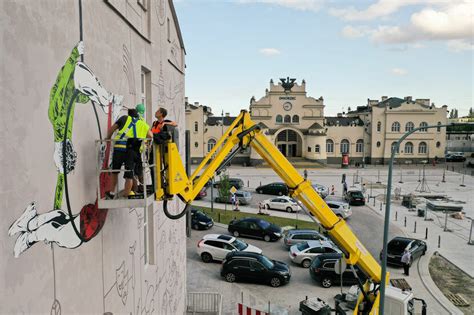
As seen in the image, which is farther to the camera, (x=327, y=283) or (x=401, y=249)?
(x=401, y=249)

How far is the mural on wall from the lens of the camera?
3150mm

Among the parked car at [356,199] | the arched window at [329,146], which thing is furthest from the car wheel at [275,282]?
the arched window at [329,146]

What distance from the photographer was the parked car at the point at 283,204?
31594 millimetres

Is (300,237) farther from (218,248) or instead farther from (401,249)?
(401,249)

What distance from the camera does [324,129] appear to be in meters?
62.3

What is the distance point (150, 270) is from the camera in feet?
25.8

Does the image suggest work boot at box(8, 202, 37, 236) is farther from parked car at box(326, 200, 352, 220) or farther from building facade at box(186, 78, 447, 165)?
building facade at box(186, 78, 447, 165)

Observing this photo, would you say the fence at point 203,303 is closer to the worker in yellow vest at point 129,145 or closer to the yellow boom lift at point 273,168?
the yellow boom lift at point 273,168

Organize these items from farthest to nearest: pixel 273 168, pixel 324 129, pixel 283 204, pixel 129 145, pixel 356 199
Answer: pixel 324 129 → pixel 356 199 → pixel 283 204 → pixel 273 168 → pixel 129 145

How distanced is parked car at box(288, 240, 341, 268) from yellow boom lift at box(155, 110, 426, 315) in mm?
7601

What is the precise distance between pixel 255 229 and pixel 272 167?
601 inches

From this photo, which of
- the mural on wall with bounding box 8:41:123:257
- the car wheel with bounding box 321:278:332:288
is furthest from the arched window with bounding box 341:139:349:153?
the mural on wall with bounding box 8:41:123:257

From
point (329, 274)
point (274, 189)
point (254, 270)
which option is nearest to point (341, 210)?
point (274, 189)

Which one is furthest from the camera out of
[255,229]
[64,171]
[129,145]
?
[255,229]
